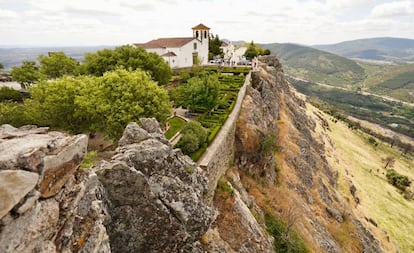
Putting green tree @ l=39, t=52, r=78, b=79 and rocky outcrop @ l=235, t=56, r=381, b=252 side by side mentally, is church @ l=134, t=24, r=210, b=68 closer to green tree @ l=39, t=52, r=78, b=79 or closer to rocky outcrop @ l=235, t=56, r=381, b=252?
green tree @ l=39, t=52, r=78, b=79

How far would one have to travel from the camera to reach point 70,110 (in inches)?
1217

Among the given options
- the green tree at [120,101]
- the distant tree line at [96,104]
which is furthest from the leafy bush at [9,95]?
the green tree at [120,101]

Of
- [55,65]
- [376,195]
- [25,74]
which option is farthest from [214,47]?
[376,195]

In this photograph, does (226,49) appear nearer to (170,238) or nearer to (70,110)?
(70,110)

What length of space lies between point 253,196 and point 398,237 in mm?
41607

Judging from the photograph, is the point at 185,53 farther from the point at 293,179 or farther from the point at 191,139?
the point at 191,139

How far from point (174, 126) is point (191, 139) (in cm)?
1012

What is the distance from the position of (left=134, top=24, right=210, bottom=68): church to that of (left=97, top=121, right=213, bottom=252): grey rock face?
5778cm

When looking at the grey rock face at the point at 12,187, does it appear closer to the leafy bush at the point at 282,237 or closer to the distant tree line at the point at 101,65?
the leafy bush at the point at 282,237

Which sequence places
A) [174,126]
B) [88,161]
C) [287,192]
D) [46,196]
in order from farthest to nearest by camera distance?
[287,192] < [174,126] < [88,161] < [46,196]

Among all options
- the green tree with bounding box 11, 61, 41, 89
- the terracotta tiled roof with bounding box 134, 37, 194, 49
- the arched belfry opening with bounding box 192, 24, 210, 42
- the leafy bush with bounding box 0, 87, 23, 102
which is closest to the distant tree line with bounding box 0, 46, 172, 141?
the leafy bush with bounding box 0, 87, 23, 102

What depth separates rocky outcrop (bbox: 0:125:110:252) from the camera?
298 inches

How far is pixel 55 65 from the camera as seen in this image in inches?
2077

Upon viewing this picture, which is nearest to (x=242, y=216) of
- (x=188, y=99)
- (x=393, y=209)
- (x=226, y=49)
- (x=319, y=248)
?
(x=319, y=248)
